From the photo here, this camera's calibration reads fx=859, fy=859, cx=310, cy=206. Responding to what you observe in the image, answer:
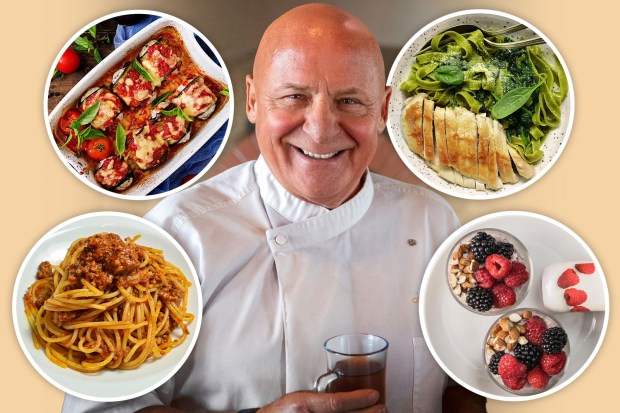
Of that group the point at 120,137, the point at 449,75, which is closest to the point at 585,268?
the point at 449,75

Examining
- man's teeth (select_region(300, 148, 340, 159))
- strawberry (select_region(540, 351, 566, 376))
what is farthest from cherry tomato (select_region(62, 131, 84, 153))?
strawberry (select_region(540, 351, 566, 376))

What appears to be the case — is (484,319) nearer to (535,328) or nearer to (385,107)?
(535,328)

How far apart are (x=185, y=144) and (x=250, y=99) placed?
18 cm

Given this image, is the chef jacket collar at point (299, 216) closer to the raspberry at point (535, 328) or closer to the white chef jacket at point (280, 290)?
the white chef jacket at point (280, 290)

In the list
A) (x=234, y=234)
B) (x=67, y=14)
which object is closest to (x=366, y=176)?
(x=234, y=234)

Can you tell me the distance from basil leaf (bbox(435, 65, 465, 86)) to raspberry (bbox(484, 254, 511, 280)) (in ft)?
1.39

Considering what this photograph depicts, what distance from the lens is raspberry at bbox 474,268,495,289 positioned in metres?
2.00

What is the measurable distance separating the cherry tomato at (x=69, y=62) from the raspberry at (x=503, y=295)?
1.09 meters

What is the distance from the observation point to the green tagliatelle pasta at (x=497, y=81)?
200cm

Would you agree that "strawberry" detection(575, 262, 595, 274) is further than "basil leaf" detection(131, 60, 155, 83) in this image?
Yes

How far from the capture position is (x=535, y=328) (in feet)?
6.59

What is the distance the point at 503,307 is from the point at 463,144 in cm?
39

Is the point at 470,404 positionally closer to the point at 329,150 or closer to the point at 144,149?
the point at 329,150

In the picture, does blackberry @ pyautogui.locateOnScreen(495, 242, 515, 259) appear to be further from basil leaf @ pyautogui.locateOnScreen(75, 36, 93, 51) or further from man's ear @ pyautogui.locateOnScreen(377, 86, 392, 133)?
basil leaf @ pyautogui.locateOnScreen(75, 36, 93, 51)
